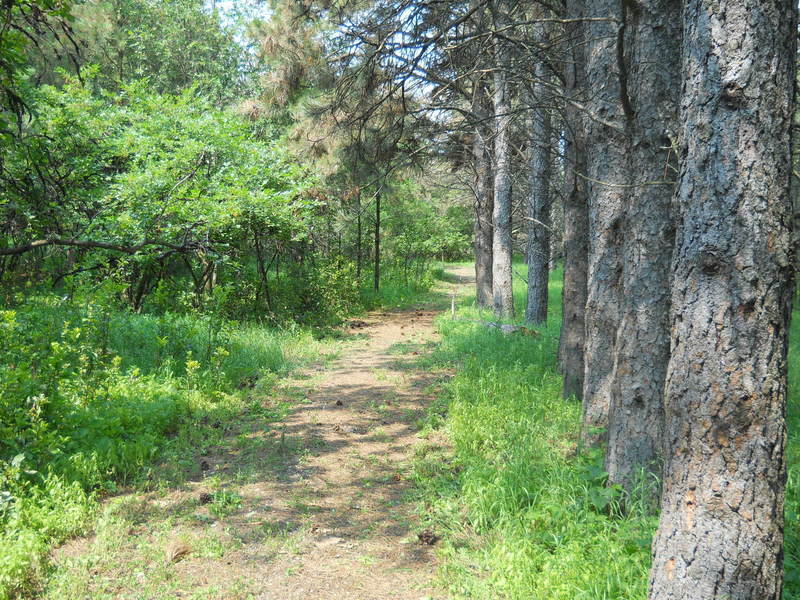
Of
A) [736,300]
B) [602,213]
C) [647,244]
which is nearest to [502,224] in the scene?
[602,213]

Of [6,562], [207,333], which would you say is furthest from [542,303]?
[6,562]

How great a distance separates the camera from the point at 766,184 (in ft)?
7.84

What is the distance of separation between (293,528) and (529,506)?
5.61 ft

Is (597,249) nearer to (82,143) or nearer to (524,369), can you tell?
(524,369)

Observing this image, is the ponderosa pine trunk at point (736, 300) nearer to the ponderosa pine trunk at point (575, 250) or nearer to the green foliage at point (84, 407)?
the green foliage at point (84, 407)

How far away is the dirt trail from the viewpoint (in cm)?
345

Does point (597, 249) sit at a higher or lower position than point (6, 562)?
higher

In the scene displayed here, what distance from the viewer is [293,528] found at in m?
4.17

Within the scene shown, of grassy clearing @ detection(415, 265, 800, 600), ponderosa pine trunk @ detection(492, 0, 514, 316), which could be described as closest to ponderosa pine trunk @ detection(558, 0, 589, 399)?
grassy clearing @ detection(415, 265, 800, 600)

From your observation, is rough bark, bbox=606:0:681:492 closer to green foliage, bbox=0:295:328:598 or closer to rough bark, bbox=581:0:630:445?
rough bark, bbox=581:0:630:445

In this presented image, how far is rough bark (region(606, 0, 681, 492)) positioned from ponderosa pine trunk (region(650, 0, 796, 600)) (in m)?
1.39

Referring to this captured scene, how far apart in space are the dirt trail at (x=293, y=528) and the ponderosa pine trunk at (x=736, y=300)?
169 cm

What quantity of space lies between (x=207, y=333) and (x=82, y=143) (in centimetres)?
471

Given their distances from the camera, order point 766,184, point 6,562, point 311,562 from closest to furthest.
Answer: point 766,184 < point 6,562 < point 311,562
